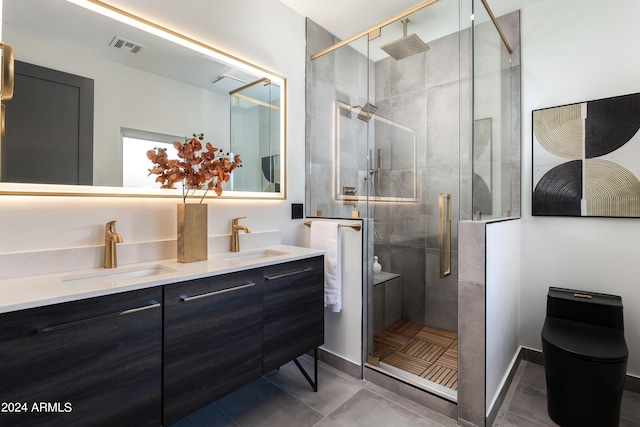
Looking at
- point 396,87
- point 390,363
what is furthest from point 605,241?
point 396,87

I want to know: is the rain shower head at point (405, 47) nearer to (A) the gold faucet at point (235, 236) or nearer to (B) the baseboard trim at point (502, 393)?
(A) the gold faucet at point (235, 236)

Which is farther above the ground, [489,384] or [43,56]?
[43,56]

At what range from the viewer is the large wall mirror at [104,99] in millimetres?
1319

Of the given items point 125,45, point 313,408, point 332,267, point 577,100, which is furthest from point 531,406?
point 125,45

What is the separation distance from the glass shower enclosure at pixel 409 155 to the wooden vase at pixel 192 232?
0.98 metres

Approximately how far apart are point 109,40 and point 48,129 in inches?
21.1

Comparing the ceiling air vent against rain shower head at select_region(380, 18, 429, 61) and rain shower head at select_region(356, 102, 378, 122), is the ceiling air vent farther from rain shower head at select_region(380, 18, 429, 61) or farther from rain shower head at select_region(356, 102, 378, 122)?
rain shower head at select_region(380, 18, 429, 61)

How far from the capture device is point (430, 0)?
190 cm

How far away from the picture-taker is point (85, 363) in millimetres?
1037

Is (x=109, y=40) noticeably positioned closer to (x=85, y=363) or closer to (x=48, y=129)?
(x=48, y=129)

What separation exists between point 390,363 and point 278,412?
2.66 feet

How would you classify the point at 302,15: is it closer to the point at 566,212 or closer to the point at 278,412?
the point at 566,212

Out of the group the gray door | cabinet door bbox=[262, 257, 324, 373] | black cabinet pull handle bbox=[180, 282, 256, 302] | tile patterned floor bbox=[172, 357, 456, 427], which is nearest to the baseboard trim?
tile patterned floor bbox=[172, 357, 456, 427]

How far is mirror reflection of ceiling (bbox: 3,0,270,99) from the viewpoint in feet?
4.38
